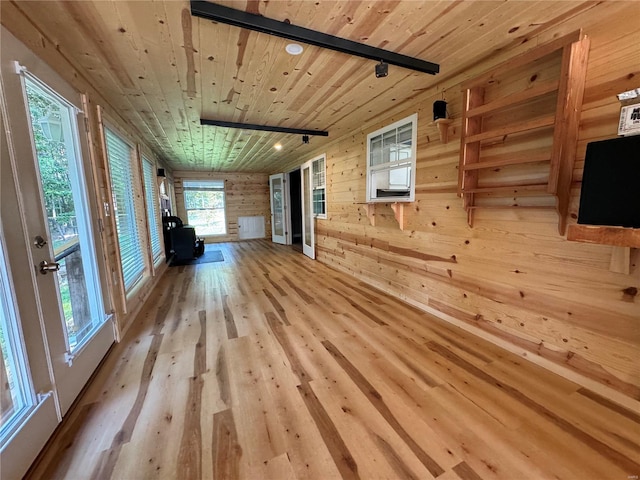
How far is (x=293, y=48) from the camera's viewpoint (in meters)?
1.79

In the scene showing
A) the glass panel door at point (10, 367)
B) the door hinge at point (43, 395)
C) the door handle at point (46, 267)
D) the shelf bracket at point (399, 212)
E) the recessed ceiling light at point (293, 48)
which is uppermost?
the recessed ceiling light at point (293, 48)

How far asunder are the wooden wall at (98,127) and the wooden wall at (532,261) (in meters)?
2.90

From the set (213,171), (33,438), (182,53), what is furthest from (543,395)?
(213,171)

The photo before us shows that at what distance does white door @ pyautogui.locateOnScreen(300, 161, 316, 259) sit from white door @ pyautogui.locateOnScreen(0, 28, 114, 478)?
152 inches

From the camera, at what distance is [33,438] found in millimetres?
1211

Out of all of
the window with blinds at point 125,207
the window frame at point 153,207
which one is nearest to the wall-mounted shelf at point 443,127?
the window with blinds at point 125,207

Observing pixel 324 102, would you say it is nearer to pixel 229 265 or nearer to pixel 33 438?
pixel 33 438

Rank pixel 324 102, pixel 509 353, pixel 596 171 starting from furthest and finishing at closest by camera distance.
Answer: pixel 324 102, pixel 509 353, pixel 596 171

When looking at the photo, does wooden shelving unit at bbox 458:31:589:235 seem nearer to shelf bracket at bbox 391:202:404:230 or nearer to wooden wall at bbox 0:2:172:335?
shelf bracket at bbox 391:202:404:230

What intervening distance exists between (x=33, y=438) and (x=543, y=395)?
2.74 metres

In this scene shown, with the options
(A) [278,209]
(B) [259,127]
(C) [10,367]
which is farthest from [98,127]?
(A) [278,209]

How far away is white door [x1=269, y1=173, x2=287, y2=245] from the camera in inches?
286

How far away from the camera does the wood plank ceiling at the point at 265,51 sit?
1.45 meters

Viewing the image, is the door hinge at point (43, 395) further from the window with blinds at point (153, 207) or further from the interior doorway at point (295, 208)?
the interior doorway at point (295, 208)
